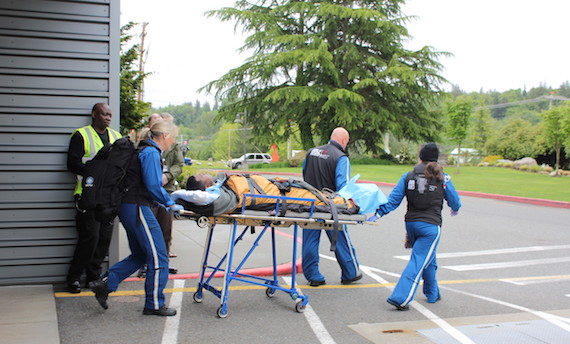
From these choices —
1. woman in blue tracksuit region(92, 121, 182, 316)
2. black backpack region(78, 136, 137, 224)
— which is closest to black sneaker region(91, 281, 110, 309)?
woman in blue tracksuit region(92, 121, 182, 316)

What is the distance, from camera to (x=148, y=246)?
520 cm

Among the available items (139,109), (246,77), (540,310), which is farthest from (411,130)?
(540,310)

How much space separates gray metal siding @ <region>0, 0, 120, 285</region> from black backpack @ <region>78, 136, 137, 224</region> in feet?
3.73

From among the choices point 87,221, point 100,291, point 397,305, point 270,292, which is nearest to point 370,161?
point 270,292

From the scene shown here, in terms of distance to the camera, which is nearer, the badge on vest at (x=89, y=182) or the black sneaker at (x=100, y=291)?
the black sneaker at (x=100, y=291)

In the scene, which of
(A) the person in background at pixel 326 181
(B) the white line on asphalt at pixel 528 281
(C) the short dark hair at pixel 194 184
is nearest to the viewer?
(C) the short dark hair at pixel 194 184

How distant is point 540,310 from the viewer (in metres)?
6.16

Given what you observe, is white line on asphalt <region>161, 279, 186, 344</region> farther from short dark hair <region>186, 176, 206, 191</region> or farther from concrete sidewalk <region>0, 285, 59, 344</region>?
short dark hair <region>186, 176, 206, 191</region>

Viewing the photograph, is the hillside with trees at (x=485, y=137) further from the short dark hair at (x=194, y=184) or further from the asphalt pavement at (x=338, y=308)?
the short dark hair at (x=194, y=184)

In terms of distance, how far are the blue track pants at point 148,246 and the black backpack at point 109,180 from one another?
12 cm

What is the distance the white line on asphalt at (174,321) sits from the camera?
15.7ft

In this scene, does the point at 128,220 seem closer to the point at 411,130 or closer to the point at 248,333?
the point at 248,333

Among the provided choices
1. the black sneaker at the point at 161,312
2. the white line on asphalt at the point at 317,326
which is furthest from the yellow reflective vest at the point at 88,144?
the white line on asphalt at the point at 317,326

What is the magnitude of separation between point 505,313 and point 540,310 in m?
0.50
